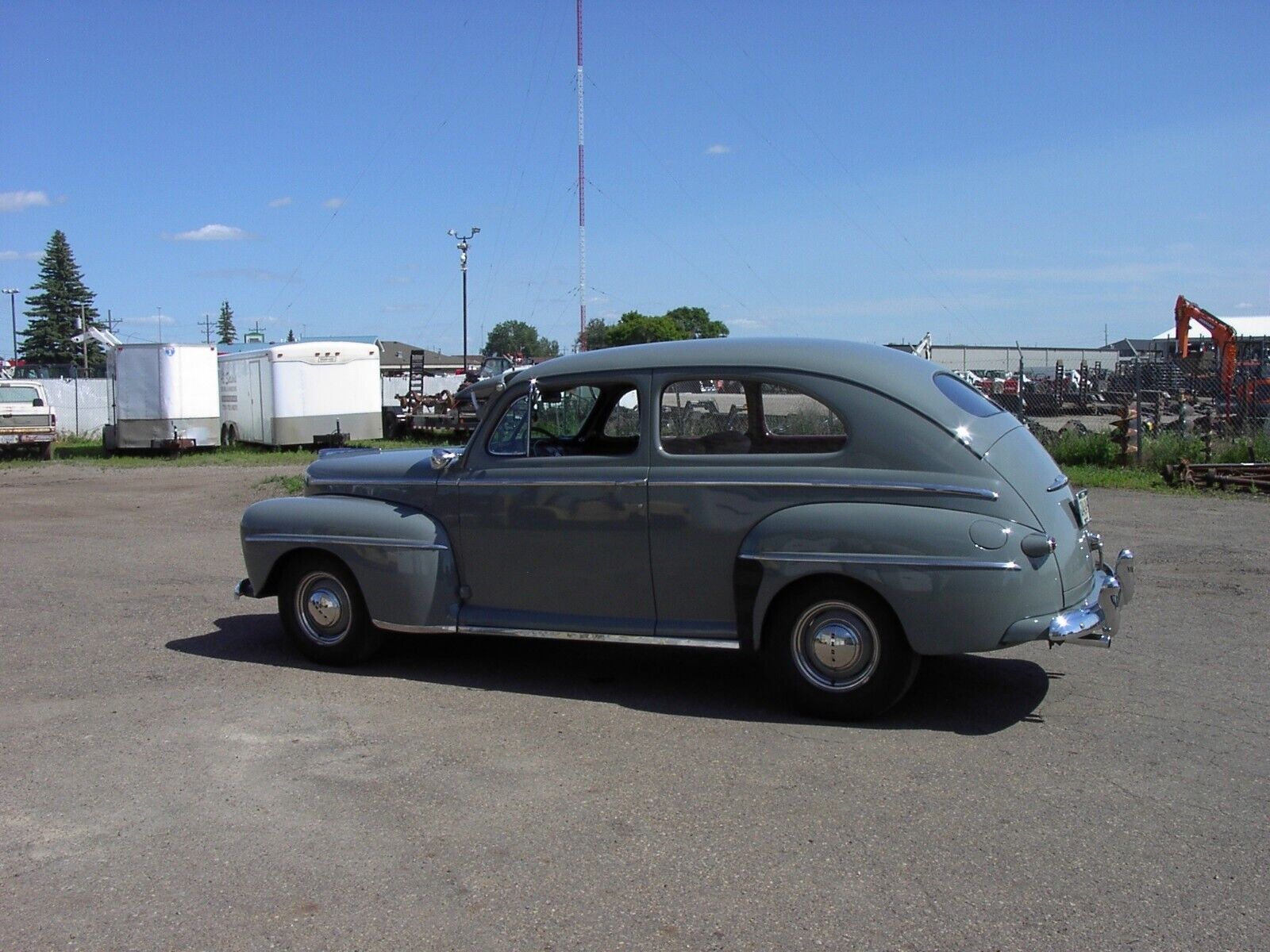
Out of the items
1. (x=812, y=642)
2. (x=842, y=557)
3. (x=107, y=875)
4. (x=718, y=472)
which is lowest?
(x=107, y=875)

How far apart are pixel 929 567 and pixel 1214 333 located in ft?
87.4

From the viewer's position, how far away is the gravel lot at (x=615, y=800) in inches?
147

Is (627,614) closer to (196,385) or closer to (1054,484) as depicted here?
(1054,484)

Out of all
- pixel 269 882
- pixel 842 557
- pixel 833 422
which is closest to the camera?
pixel 269 882

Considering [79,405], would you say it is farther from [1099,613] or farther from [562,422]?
[1099,613]

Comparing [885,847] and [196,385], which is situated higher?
[196,385]

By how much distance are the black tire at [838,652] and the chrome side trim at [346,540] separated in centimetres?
201

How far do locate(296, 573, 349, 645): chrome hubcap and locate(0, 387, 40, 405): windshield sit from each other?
22635 mm

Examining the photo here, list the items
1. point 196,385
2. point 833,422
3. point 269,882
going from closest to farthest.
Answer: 1. point 269,882
2. point 833,422
3. point 196,385

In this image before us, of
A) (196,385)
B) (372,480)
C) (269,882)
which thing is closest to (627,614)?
(372,480)

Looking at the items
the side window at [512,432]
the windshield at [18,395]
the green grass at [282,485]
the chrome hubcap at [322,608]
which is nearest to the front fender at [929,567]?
the side window at [512,432]

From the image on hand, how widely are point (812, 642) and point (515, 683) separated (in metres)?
1.85

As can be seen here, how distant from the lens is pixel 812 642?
5.64 metres

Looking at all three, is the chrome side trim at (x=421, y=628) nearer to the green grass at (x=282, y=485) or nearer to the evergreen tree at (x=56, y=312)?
the green grass at (x=282, y=485)
